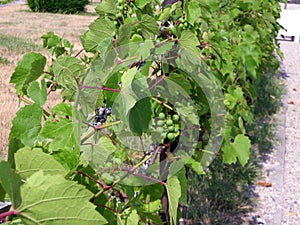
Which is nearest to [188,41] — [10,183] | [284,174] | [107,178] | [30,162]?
[107,178]

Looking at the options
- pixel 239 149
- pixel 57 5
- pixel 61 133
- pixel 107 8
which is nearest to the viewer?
pixel 61 133

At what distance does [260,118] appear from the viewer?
5887 mm

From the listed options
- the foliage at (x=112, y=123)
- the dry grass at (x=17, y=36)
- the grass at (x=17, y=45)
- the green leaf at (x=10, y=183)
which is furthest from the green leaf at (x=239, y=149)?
the grass at (x=17, y=45)

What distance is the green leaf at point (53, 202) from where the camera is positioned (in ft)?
1.93

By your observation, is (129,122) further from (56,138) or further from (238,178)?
(238,178)

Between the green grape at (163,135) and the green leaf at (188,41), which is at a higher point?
the green leaf at (188,41)

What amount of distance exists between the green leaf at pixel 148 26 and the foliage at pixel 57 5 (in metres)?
18.2

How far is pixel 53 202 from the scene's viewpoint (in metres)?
0.60

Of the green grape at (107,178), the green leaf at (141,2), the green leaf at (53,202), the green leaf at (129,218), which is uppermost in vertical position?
the green leaf at (53,202)

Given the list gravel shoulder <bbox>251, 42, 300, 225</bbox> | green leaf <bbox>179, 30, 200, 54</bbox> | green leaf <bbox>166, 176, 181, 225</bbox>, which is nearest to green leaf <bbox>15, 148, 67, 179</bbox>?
green leaf <bbox>166, 176, 181, 225</bbox>

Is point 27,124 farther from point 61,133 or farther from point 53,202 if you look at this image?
point 53,202

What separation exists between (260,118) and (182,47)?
4624 mm

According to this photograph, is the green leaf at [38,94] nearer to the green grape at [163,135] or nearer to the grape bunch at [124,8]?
the green grape at [163,135]

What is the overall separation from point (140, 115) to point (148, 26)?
32 centimetres
